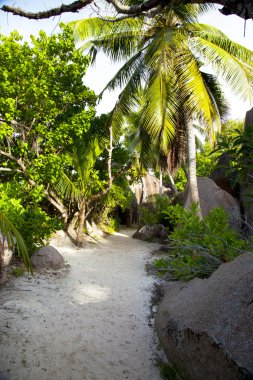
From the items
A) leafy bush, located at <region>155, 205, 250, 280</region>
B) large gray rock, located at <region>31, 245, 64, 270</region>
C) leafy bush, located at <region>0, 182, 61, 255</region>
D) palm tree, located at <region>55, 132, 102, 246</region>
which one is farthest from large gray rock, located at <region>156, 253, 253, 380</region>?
palm tree, located at <region>55, 132, 102, 246</region>

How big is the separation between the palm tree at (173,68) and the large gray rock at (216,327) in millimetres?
5627

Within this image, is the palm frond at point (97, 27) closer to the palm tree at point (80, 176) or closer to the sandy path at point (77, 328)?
the palm tree at point (80, 176)

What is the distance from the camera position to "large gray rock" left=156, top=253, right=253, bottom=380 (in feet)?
7.27

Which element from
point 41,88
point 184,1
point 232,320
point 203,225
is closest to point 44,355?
point 232,320

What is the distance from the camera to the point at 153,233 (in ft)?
37.8

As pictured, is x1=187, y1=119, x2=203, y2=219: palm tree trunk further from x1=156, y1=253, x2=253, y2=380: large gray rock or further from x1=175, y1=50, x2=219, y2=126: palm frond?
x1=156, y1=253, x2=253, y2=380: large gray rock

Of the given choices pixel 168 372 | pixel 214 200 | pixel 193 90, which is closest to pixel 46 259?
pixel 168 372

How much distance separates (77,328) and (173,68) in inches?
303

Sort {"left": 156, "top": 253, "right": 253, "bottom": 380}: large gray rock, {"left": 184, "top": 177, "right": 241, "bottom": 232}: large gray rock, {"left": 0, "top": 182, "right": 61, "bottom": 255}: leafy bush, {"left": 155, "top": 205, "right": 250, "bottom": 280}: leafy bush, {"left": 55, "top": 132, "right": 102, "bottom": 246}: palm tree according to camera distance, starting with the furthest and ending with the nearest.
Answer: {"left": 184, "top": 177, "right": 241, "bottom": 232}: large gray rock < {"left": 55, "top": 132, "right": 102, "bottom": 246}: palm tree < {"left": 0, "top": 182, "right": 61, "bottom": 255}: leafy bush < {"left": 155, "top": 205, "right": 250, "bottom": 280}: leafy bush < {"left": 156, "top": 253, "right": 253, "bottom": 380}: large gray rock

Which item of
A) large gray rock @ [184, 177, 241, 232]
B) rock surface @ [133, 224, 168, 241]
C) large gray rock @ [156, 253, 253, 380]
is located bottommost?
large gray rock @ [156, 253, 253, 380]

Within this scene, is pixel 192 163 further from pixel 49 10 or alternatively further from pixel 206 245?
pixel 49 10

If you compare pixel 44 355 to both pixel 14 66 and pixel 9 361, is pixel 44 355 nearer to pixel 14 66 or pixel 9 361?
pixel 9 361

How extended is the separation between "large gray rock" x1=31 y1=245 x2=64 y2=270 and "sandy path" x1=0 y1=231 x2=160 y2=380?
1.23 feet

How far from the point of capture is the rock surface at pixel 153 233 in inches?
450
